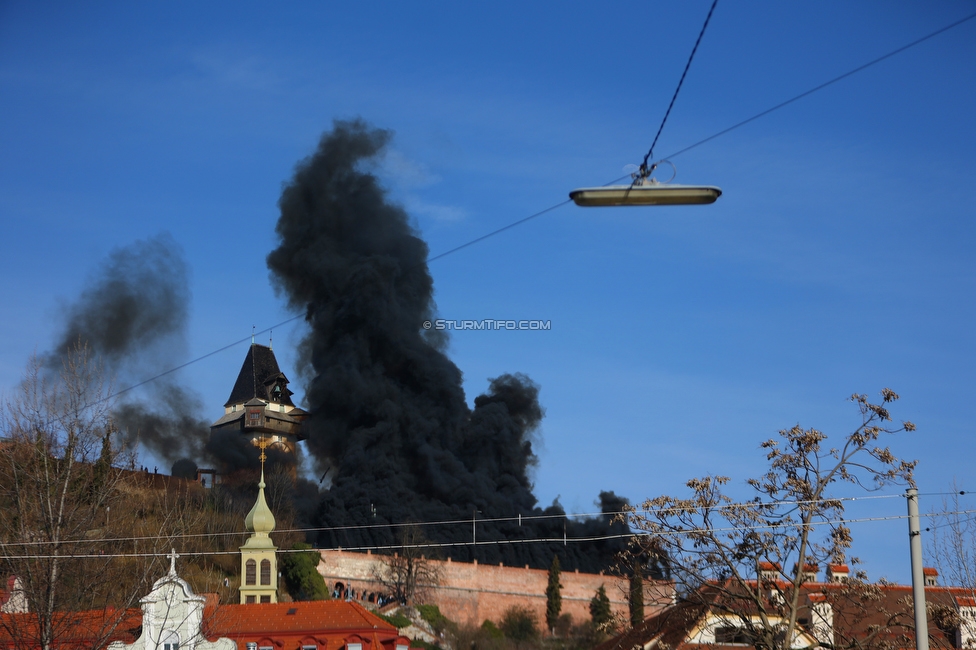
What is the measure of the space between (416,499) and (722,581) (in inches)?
2212

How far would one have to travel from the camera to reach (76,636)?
2011 centimetres

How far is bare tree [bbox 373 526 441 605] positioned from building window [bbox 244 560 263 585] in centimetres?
1679

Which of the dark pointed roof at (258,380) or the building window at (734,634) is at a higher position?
the dark pointed roof at (258,380)

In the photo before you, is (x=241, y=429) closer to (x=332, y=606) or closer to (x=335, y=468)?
(x=335, y=468)

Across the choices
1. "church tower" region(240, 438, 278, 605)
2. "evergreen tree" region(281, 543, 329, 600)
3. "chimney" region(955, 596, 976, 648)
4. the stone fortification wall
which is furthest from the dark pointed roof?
"chimney" region(955, 596, 976, 648)

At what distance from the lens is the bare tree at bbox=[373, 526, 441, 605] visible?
6128 centimetres

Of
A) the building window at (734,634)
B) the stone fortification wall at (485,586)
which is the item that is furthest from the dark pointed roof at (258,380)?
the building window at (734,634)

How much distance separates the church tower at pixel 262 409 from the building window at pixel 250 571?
37.8 m

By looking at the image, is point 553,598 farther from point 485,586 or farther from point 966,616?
point 966,616

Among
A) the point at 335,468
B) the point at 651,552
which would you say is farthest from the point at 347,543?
the point at 651,552

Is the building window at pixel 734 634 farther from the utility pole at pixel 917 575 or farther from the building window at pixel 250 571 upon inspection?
the building window at pixel 250 571

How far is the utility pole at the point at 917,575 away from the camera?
12688mm

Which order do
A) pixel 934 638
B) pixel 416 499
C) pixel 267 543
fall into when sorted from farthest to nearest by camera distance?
1. pixel 416 499
2. pixel 267 543
3. pixel 934 638

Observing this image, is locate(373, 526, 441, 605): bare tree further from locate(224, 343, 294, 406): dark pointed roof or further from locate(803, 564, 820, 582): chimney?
locate(803, 564, 820, 582): chimney
